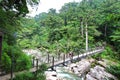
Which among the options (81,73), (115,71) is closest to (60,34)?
(81,73)

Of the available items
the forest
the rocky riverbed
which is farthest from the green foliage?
the rocky riverbed

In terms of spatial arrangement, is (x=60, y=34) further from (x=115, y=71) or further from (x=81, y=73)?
(x=115, y=71)

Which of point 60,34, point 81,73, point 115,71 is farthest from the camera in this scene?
point 60,34

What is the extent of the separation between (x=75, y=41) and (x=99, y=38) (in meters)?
6.52

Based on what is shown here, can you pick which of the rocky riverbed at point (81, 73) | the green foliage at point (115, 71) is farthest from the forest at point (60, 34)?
the rocky riverbed at point (81, 73)

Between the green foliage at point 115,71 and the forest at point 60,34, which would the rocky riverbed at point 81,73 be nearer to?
the green foliage at point 115,71

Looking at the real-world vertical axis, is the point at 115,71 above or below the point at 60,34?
below

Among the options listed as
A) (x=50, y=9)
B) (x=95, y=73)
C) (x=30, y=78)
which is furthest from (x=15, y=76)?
(x=50, y=9)

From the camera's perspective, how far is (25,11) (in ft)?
28.3

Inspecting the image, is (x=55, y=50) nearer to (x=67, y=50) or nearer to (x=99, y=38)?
(x=67, y=50)

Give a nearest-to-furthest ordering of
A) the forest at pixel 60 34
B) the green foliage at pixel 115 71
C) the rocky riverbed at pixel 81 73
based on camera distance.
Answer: the forest at pixel 60 34
the rocky riverbed at pixel 81 73
the green foliage at pixel 115 71

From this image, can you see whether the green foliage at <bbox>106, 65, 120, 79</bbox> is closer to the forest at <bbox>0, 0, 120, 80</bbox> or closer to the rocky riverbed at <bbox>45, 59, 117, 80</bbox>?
the forest at <bbox>0, 0, 120, 80</bbox>

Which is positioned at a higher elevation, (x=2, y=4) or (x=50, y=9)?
(x=50, y=9)

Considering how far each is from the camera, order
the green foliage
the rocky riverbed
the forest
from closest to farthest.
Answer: the forest < the rocky riverbed < the green foliage
